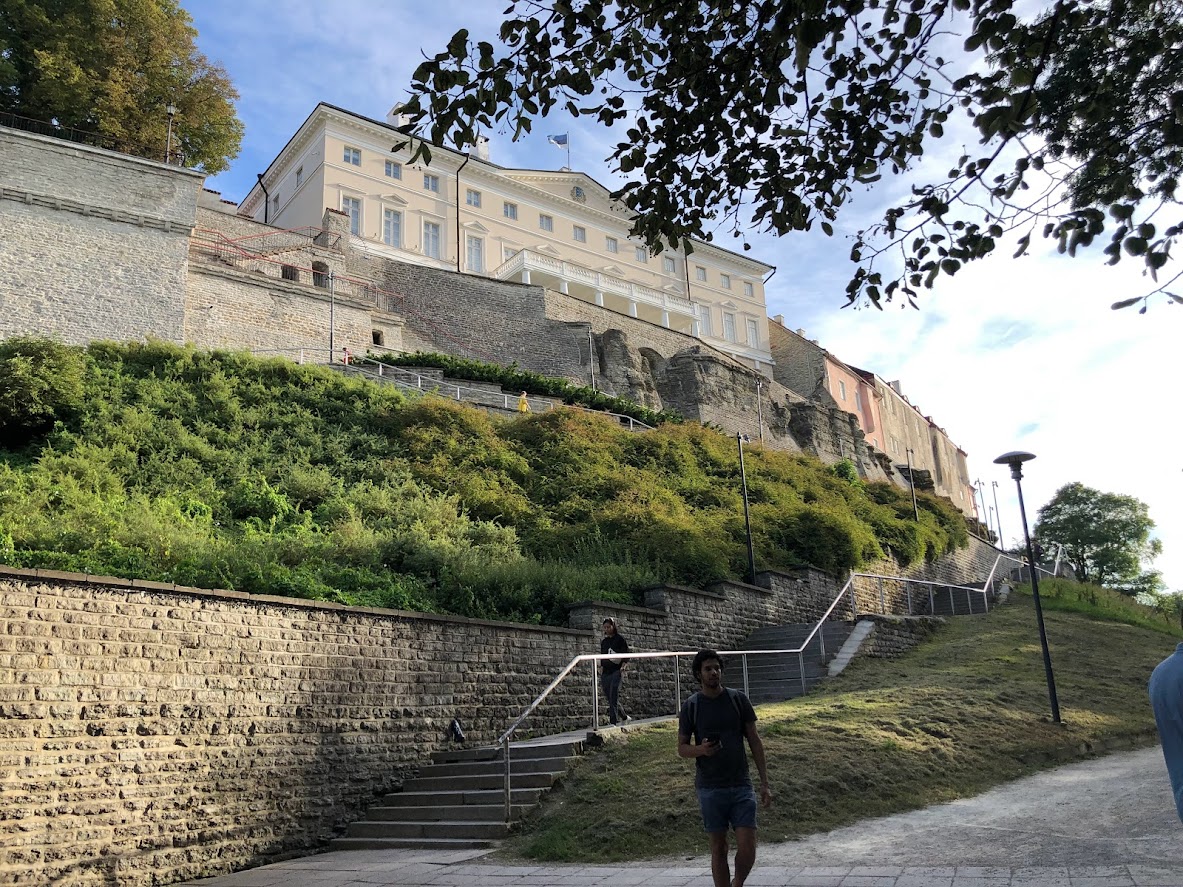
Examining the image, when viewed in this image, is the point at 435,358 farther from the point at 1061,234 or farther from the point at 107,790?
the point at 1061,234

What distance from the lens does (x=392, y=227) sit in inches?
1703

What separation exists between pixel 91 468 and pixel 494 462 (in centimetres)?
880

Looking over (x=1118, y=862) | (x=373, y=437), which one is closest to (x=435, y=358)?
(x=373, y=437)

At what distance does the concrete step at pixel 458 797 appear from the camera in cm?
969

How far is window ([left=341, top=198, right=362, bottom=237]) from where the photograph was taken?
1630 inches

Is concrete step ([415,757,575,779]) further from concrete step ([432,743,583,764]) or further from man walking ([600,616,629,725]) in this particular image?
man walking ([600,616,629,725])

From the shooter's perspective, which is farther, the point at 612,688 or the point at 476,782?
the point at 612,688

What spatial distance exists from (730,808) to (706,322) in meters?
52.1

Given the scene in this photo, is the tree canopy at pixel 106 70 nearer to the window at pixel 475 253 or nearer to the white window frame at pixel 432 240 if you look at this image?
the white window frame at pixel 432 240

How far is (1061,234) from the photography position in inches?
Answer: 244

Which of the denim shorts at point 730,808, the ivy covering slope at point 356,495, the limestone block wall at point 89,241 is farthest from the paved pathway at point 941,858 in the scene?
the limestone block wall at point 89,241

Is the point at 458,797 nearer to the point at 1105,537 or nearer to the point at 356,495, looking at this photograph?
the point at 356,495

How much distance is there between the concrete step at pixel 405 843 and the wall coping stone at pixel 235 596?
2.53 metres

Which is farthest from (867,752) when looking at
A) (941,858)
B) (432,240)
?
(432,240)
